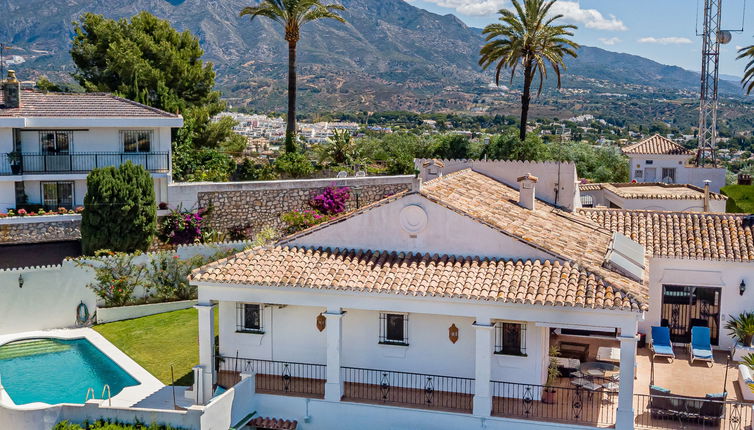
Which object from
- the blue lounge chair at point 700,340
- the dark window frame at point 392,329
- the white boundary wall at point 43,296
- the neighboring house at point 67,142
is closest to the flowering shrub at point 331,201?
the neighboring house at point 67,142

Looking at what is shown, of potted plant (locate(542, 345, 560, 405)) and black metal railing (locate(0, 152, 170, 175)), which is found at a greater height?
black metal railing (locate(0, 152, 170, 175))

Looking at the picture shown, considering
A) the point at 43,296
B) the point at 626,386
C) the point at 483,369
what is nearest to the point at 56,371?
the point at 43,296

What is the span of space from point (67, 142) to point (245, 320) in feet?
59.5

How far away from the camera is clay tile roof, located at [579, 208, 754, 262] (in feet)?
79.3

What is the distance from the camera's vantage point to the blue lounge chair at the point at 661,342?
75.0 ft

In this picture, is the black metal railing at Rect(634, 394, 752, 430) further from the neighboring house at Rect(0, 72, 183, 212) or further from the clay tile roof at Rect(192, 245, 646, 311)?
the neighboring house at Rect(0, 72, 183, 212)

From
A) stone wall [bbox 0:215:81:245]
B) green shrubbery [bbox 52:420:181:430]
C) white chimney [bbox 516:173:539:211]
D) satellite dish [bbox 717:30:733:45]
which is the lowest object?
green shrubbery [bbox 52:420:181:430]

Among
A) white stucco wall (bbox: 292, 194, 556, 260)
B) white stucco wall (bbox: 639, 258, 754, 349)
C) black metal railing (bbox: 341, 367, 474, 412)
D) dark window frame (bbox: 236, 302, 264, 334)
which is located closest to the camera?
black metal railing (bbox: 341, 367, 474, 412)

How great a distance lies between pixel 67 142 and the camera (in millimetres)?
35219

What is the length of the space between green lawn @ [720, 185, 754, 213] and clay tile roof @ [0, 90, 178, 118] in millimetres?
25584

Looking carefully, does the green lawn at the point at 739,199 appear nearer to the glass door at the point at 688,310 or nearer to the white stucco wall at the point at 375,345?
the glass door at the point at 688,310

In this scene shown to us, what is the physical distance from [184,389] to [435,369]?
656 centimetres

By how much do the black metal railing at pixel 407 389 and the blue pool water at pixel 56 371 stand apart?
623 cm

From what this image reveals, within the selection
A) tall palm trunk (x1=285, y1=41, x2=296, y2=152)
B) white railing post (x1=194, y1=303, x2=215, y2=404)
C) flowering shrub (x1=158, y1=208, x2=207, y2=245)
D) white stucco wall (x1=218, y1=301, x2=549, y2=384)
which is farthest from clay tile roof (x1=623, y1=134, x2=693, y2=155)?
white railing post (x1=194, y1=303, x2=215, y2=404)
